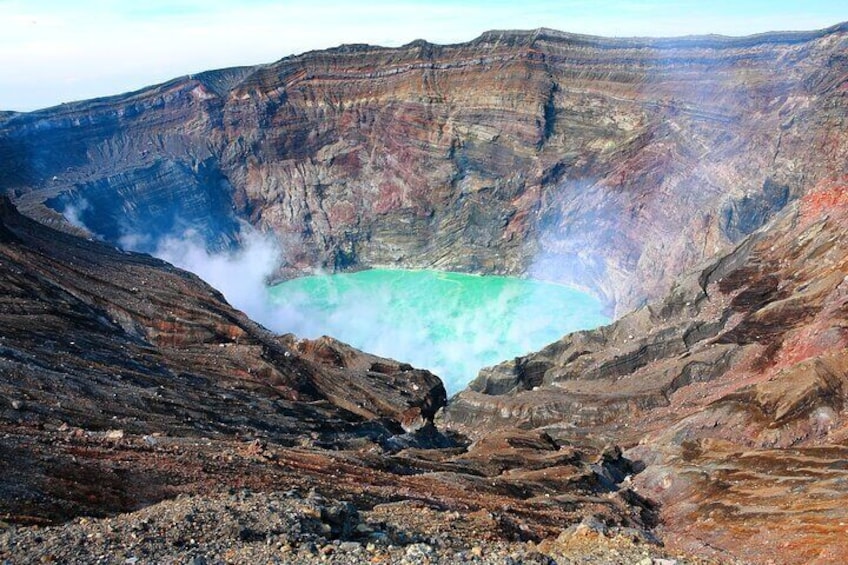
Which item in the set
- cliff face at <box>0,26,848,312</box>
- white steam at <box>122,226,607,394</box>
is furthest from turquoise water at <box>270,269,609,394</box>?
cliff face at <box>0,26,848,312</box>

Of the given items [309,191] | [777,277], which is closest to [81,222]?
[309,191]

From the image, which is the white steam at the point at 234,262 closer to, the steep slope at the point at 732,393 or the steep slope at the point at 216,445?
the steep slope at the point at 216,445

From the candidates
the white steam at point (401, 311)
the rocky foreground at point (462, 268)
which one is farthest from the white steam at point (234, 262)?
the rocky foreground at point (462, 268)

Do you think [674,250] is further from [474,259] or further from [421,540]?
[421,540]

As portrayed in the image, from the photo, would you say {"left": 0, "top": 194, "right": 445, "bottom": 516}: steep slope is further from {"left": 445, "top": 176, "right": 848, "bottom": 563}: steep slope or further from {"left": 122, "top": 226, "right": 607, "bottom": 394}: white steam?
{"left": 122, "top": 226, "right": 607, "bottom": 394}: white steam

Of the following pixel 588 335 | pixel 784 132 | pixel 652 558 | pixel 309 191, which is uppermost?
pixel 309 191

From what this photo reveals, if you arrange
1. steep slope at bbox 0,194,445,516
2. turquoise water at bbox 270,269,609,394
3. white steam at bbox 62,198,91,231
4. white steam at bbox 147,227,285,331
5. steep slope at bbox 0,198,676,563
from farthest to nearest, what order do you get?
1. white steam at bbox 147,227,285,331
2. white steam at bbox 62,198,91,231
3. turquoise water at bbox 270,269,609,394
4. steep slope at bbox 0,194,445,516
5. steep slope at bbox 0,198,676,563
